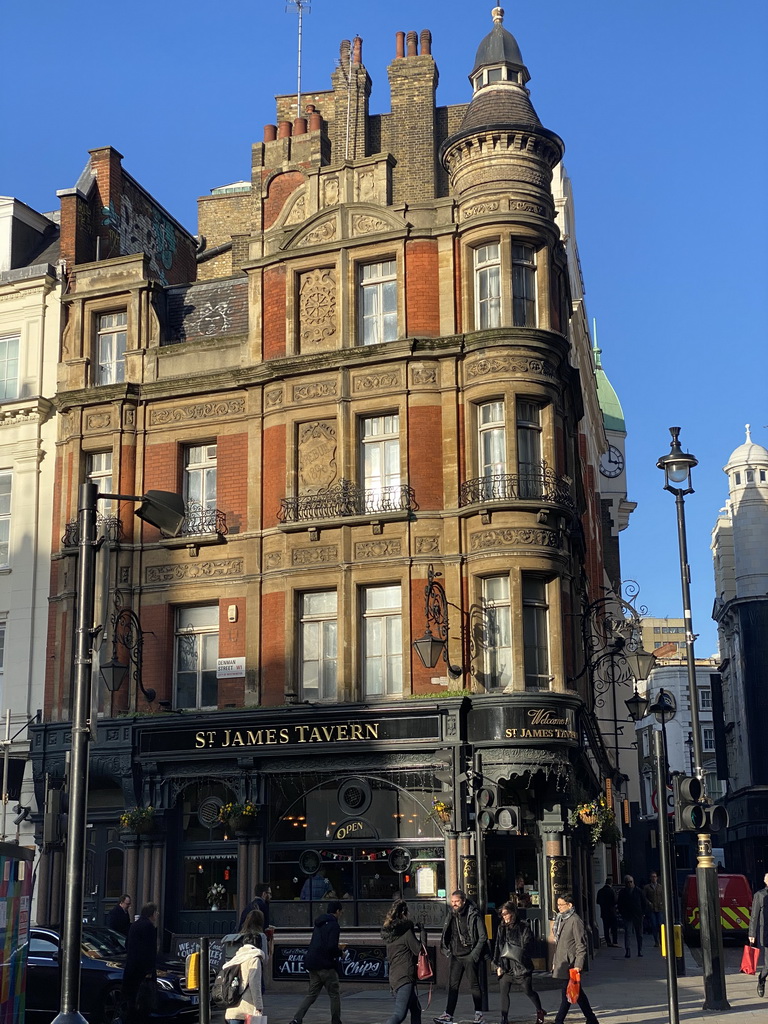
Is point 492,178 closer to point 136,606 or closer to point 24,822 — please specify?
point 136,606

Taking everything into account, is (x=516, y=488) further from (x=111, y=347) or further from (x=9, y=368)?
(x=9, y=368)

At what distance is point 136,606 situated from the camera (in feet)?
98.6

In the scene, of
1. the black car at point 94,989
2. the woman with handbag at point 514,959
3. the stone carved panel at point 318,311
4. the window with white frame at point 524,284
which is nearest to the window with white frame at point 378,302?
the stone carved panel at point 318,311

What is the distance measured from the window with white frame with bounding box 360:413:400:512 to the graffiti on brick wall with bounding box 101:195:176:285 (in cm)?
899

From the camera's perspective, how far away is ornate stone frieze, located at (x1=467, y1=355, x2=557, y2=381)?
90.5ft

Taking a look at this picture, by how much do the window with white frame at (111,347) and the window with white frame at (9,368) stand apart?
239cm

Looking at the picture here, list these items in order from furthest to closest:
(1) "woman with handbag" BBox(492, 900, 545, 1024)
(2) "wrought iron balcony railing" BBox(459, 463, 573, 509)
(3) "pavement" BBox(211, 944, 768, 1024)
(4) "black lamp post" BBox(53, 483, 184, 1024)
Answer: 1. (2) "wrought iron balcony railing" BBox(459, 463, 573, 509)
2. (3) "pavement" BBox(211, 944, 768, 1024)
3. (1) "woman with handbag" BBox(492, 900, 545, 1024)
4. (4) "black lamp post" BBox(53, 483, 184, 1024)

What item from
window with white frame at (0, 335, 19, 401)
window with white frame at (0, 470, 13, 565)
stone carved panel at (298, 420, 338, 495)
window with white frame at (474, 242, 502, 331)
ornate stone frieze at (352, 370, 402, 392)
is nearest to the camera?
window with white frame at (474, 242, 502, 331)

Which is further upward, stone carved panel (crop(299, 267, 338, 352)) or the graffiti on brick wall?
the graffiti on brick wall

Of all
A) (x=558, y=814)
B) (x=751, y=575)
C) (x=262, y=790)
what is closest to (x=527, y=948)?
(x=558, y=814)

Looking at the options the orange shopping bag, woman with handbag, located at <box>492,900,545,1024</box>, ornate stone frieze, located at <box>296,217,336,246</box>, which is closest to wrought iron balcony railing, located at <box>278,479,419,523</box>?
ornate stone frieze, located at <box>296,217,336,246</box>

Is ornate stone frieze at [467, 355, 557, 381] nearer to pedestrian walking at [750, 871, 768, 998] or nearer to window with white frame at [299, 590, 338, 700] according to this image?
window with white frame at [299, 590, 338, 700]

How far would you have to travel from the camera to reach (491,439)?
27.8m

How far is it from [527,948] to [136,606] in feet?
48.1
